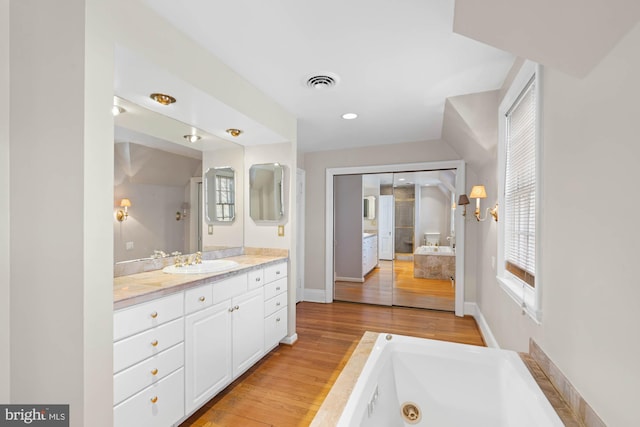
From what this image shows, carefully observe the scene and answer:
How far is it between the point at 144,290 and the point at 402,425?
163 cm

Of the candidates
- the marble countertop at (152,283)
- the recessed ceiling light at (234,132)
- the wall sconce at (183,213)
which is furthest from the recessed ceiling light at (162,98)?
the marble countertop at (152,283)

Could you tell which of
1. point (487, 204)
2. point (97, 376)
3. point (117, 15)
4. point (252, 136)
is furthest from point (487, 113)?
point (97, 376)

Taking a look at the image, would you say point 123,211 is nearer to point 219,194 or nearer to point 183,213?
point 183,213

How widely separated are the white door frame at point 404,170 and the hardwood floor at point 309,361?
1.01ft

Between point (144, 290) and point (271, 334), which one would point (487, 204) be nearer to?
point (271, 334)

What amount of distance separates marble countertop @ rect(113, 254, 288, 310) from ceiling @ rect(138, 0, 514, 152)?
1168 millimetres

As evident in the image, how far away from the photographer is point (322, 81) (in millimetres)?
2328

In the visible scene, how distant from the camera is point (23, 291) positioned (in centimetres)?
141

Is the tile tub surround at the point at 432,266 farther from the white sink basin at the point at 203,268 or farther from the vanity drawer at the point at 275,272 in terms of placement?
the white sink basin at the point at 203,268

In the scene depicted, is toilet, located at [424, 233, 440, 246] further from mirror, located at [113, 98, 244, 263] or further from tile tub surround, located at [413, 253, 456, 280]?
mirror, located at [113, 98, 244, 263]

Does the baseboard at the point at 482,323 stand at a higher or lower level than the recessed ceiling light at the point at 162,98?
lower

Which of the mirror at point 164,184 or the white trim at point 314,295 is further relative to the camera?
the white trim at point 314,295

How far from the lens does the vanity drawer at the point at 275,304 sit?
109 inches

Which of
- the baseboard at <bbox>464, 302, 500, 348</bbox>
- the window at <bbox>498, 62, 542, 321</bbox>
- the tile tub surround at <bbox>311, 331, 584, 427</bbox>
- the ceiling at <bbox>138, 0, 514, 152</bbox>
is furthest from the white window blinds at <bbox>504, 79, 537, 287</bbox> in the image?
the baseboard at <bbox>464, 302, 500, 348</bbox>
